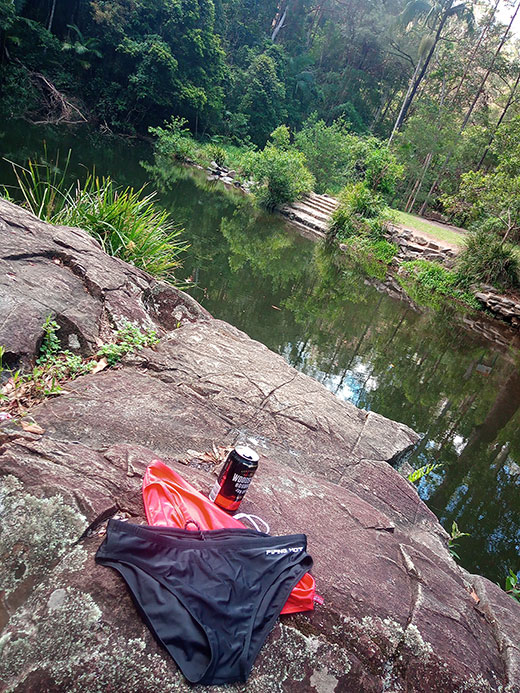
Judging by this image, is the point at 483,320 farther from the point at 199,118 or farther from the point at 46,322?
the point at 199,118

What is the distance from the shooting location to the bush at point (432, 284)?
11.6 m

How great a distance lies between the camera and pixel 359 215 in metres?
15.9

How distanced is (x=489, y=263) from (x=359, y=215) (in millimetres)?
5247

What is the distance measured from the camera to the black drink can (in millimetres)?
1760

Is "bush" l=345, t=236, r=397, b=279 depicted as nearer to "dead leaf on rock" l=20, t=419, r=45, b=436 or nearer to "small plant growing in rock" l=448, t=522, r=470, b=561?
Answer: "small plant growing in rock" l=448, t=522, r=470, b=561

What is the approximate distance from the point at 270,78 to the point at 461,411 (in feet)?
90.2

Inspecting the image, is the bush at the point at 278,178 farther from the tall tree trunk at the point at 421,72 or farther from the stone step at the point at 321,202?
the tall tree trunk at the point at 421,72

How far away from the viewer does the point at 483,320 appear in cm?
1103

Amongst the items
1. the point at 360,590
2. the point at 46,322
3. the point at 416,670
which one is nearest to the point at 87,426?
the point at 46,322

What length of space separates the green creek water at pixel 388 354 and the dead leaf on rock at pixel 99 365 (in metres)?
2.91

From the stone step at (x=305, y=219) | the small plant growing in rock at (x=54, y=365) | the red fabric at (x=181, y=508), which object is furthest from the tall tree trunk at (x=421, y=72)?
the red fabric at (x=181, y=508)

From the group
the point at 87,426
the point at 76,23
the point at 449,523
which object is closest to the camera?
the point at 87,426

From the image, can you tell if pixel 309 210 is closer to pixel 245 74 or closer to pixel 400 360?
pixel 400 360

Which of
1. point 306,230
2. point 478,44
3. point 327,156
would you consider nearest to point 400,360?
point 306,230
